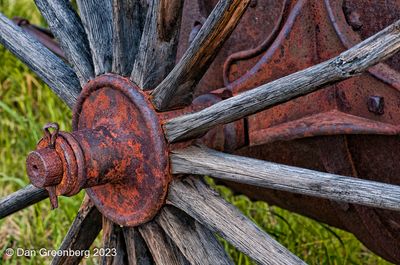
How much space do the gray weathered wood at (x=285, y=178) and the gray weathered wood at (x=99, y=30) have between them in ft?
1.14

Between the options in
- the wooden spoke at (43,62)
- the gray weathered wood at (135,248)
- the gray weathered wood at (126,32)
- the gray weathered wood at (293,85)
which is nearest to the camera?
the gray weathered wood at (293,85)

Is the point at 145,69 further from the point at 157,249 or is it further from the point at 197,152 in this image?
the point at 157,249

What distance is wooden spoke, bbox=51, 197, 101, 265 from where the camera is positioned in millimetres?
2049

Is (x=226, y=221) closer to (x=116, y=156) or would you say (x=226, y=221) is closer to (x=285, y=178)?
(x=285, y=178)

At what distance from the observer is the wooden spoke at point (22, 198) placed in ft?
7.09

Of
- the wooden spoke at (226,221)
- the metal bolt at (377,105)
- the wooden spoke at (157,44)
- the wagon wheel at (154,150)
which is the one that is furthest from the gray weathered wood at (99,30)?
the metal bolt at (377,105)

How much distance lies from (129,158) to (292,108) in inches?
17.3

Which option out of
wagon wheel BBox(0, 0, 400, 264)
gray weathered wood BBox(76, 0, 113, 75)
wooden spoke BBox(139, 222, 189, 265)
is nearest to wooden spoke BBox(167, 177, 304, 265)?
wagon wheel BBox(0, 0, 400, 264)

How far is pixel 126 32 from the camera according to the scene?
1.89 m

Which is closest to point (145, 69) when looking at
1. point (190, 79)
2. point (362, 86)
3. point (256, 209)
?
point (190, 79)

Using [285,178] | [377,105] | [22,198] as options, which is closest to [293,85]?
[285,178]

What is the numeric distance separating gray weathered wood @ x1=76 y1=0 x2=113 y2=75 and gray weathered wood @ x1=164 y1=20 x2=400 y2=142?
0.30m

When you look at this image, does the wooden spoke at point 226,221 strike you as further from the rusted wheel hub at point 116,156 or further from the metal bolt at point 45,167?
the metal bolt at point 45,167

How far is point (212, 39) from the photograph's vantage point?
5.49 feet
